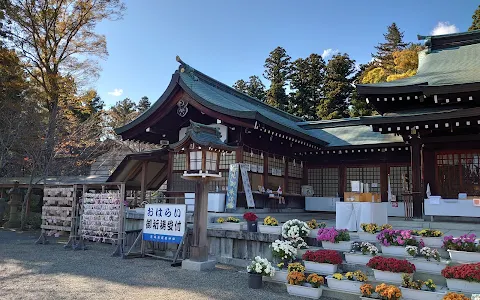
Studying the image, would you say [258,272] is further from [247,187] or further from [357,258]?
[247,187]

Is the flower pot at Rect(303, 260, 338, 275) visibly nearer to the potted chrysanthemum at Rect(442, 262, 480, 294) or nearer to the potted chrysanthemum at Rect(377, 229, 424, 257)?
the potted chrysanthemum at Rect(377, 229, 424, 257)

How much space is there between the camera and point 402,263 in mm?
5746

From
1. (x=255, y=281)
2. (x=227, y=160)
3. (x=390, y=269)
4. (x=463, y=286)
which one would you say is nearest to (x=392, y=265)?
(x=390, y=269)

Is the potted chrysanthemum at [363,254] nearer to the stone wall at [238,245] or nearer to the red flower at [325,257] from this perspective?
the red flower at [325,257]

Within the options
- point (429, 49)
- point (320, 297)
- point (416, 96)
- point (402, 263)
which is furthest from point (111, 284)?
point (429, 49)

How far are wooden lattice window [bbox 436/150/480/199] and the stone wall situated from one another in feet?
22.8

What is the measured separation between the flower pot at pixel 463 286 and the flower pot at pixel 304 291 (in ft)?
6.44

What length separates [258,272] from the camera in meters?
6.59

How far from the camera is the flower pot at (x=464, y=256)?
19.1ft

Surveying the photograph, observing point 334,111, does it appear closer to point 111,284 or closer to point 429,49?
point 429,49

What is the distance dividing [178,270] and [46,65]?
728 inches

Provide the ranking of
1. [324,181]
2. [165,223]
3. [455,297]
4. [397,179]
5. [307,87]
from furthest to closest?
[307,87] < [324,181] < [397,179] < [165,223] < [455,297]

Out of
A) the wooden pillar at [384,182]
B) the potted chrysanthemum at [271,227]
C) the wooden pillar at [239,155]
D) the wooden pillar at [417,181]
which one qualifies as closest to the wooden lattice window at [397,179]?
the wooden pillar at [384,182]

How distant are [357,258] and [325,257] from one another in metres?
0.62
